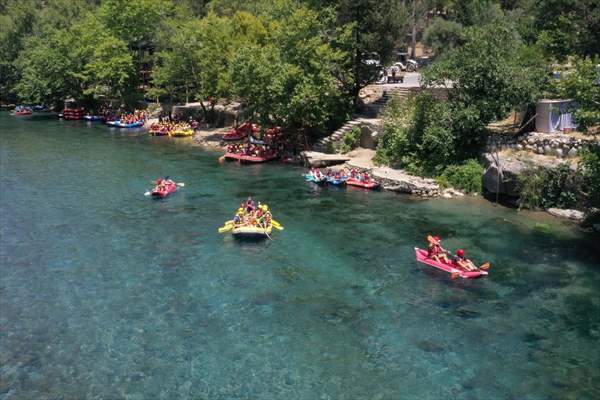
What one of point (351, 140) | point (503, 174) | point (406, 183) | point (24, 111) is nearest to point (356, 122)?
point (351, 140)

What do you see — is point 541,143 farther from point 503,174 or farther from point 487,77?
point 487,77

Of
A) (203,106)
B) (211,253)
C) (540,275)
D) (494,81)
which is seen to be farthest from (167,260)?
(203,106)

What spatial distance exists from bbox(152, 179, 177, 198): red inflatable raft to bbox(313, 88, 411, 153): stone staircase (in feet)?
44.1

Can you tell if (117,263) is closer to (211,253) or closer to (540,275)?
(211,253)

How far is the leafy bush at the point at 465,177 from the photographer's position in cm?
3641

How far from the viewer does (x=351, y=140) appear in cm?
4547

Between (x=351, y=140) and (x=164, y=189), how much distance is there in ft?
51.1

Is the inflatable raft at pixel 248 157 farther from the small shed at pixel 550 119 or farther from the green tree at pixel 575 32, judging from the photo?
the green tree at pixel 575 32

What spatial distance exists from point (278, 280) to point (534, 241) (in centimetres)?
1306

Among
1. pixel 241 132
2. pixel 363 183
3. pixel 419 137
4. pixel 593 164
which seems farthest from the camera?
pixel 241 132

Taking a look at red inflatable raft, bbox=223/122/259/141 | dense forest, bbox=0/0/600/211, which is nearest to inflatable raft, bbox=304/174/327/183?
dense forest, bbox=0/0/600/211

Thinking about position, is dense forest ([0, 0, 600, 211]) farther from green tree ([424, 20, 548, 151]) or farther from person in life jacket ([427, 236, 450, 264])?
person in life jacket ([427, 236, 450, 264])

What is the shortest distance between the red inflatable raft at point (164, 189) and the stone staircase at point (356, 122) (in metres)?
13.5

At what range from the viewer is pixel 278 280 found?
25.1m
